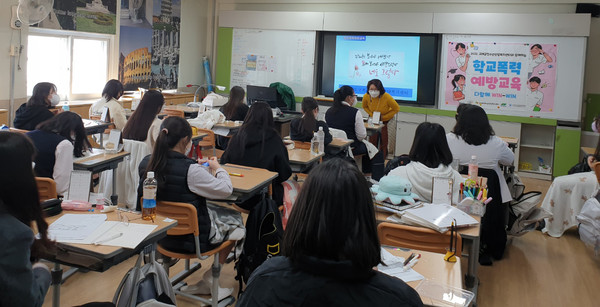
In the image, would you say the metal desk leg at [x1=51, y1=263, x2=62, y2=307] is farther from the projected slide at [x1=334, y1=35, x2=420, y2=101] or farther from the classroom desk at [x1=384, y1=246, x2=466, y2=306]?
the projected slide at [x1=334, y1=35, x2=420, y2=101]

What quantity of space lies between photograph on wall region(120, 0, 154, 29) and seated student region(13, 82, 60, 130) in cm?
332

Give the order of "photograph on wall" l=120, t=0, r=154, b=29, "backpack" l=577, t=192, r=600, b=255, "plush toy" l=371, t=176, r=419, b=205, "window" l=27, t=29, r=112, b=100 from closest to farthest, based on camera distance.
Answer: "plush toy" l=371, t=176, r=419, b=205 < "backpack" l=577, t=192, r=600, b=255 < "window" l=27, t=29, r=112, b=100 < "photograph on wall" l=120, t=0, r=154, b=29

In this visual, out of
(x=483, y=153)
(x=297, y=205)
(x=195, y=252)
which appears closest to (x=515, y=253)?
(x=483, y=153)

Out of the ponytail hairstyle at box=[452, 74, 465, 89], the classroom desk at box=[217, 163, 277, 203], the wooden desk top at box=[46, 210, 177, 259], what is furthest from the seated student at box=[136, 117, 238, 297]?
the ponytail hairstyle at box=[452, 74, 465, 89]

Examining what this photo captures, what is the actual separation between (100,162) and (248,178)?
1260 millimetres

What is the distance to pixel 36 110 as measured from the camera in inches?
199

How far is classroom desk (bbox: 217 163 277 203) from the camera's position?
11.3 ft

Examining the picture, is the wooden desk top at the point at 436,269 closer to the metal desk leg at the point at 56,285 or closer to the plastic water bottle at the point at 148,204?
the plastic water bottle at the point at 148,204

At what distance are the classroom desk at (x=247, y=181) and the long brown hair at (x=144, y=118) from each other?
1.15m

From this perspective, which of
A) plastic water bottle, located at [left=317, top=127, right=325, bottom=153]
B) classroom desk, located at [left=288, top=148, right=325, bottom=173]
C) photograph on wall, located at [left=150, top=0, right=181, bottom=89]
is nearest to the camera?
classroom desk, located at [left=288, top=148, right=325, bottom=173]

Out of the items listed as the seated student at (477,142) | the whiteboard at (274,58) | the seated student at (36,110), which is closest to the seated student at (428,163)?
the seated student at (477,142)

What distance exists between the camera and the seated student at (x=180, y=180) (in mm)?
3074

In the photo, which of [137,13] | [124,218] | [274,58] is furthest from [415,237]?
[274,58]

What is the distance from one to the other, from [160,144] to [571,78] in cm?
664
